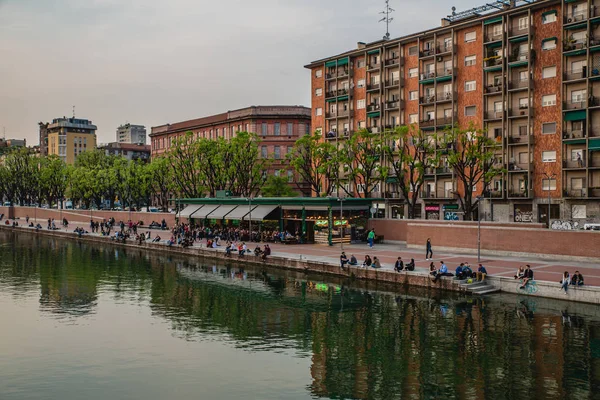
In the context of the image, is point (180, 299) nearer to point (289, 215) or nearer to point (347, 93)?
point (289, 215)

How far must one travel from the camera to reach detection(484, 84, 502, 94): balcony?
6938 centimetres

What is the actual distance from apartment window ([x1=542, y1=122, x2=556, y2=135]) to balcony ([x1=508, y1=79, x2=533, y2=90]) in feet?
16.2

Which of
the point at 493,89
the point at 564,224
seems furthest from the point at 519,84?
the point at 564,224

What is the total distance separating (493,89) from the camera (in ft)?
230

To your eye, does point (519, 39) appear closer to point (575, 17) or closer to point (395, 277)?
point (575, 17)

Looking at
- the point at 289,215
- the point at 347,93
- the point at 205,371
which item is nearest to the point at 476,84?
the point at 347,93

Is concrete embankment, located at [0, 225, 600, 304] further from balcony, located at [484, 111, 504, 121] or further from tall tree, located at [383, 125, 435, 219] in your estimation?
balcony, located at [484, 111, 504, 121]

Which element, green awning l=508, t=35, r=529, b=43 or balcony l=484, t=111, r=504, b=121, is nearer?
green awning l=508, t=35, r=529, b=43

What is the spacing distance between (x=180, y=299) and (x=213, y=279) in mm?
8346

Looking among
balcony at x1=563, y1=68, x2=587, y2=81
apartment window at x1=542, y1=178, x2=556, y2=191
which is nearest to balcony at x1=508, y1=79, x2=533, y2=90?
balcony at x1=563, y1=68, x2=587, y2=81

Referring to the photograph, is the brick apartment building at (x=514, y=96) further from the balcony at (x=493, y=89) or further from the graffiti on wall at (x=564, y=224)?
the graffiti on wall at (x=564, y=224)

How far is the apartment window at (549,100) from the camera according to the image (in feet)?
214

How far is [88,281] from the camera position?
47.0m

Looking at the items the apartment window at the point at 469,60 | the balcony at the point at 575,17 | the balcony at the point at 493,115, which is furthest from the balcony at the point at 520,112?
the balcony at the point at 575,17
